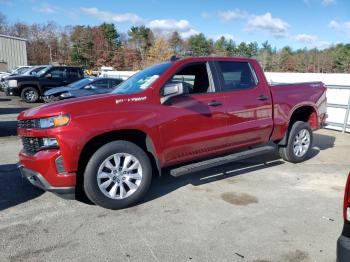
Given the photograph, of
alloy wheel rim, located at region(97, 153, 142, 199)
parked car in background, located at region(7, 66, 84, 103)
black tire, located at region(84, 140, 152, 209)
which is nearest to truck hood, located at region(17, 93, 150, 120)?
black tire, located at region(84, 140, 152, 209)

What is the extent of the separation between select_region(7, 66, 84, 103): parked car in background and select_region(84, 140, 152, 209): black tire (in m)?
14.6

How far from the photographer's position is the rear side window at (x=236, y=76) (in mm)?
5445

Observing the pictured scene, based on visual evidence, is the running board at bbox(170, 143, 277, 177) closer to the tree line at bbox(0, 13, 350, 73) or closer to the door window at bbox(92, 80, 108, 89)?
the door window at bbox(92, 80, 108, 89)

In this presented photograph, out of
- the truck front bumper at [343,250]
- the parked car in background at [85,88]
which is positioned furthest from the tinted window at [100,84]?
the truck front bumper at [343,250]

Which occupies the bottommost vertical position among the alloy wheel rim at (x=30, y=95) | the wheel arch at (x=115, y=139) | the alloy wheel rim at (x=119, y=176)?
the alloy wheel rim at (x=119, y=176)

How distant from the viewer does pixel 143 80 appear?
5125mm

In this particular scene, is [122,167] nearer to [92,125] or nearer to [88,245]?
[92,125]

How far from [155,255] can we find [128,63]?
7839 cm

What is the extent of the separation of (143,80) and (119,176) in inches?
59.5

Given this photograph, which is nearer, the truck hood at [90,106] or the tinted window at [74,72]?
the truck hood at [90,106]

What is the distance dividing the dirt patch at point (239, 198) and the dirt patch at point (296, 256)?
1.25 meters

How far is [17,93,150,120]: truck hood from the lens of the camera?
4.10 metres

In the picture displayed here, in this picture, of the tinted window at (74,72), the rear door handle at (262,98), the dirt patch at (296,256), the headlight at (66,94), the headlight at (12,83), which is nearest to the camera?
the dirt patch at (296,256)

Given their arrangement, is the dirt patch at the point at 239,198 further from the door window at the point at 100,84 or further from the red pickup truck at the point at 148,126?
the door window at the point at 100,84
